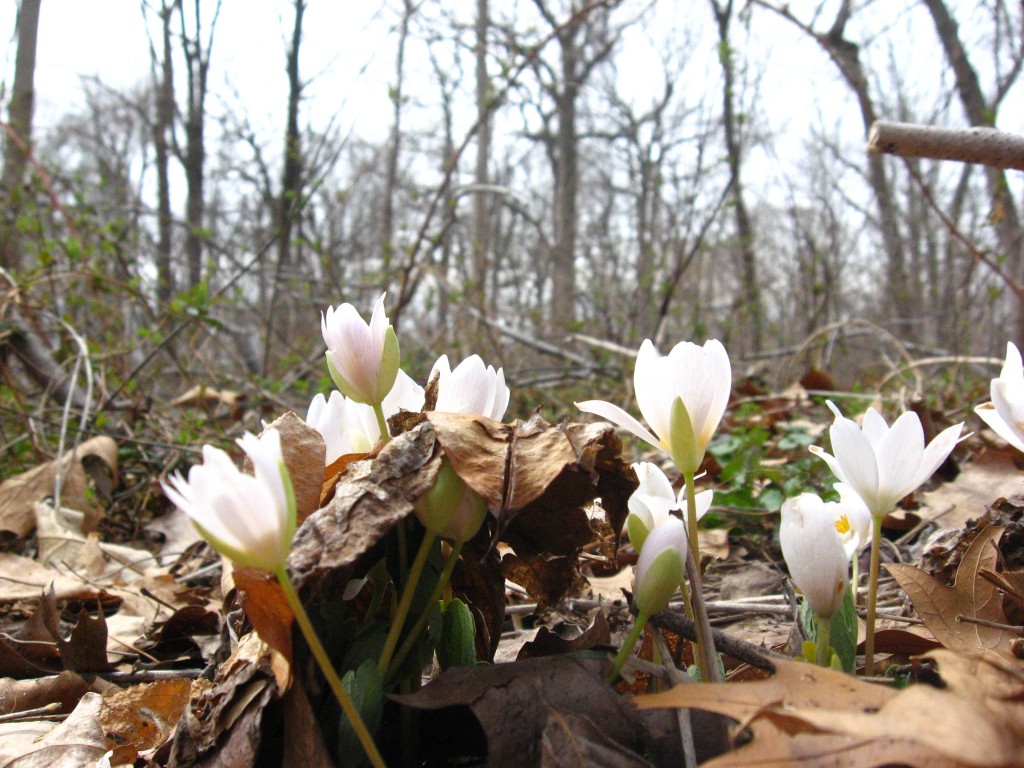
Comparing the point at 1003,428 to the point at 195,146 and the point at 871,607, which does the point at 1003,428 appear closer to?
the point at 871,607

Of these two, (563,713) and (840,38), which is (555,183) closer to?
(840,38)

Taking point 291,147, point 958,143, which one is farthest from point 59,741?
point 291,147

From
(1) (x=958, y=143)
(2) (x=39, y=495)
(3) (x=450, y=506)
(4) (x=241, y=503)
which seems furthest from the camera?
(2) (x=39, y=495)

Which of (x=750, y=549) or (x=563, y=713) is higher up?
(x=563, y=713)

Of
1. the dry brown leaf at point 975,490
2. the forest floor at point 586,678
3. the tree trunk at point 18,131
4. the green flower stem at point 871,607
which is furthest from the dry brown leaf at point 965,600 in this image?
the tree trunk at point 18,131

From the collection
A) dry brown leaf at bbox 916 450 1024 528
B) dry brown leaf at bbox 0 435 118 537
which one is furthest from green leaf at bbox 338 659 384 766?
dry brown leaf at bbox 0 435 118 537

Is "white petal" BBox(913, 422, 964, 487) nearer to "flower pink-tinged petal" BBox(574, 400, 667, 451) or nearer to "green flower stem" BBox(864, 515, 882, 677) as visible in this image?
"green flower stem" BBox(864, 515, 882, 677)

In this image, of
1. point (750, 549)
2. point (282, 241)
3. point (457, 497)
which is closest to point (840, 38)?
point (282, 241)
